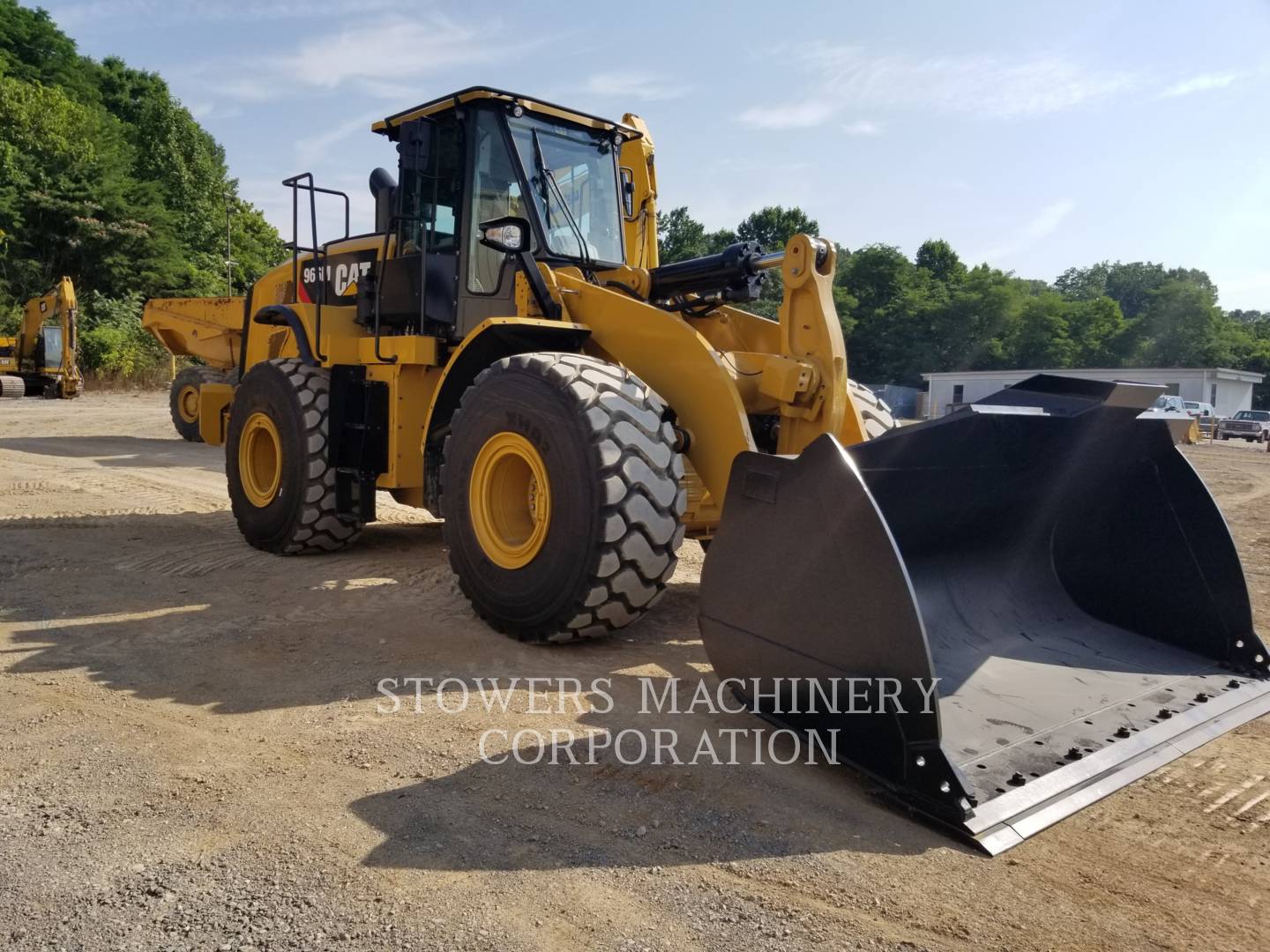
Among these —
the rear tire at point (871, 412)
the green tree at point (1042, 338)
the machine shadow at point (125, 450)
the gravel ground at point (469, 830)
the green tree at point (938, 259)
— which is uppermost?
the green tree at point (938, 259)

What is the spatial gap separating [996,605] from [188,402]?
1399 centimetres

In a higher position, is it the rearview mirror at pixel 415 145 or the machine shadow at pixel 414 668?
the rearview mirror at pixel 415 145

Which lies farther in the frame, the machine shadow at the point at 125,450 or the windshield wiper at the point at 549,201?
the machine shadow at the point at 125,450

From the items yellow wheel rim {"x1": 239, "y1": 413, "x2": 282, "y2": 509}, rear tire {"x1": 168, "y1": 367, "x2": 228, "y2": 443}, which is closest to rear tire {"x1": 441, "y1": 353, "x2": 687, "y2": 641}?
yellow wheel rim {"x1": 239, "y1": 413, "x2": 282, "y2": 509}

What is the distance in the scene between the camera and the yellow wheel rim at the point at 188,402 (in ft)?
48.9

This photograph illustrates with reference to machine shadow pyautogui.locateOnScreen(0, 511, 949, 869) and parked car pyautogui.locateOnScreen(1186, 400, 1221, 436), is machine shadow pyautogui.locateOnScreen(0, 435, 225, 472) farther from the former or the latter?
parked car pyautogui.locateOnScreen(1186, 400, 1221, 436)

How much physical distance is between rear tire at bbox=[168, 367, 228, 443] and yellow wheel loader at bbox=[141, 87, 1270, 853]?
360 inches

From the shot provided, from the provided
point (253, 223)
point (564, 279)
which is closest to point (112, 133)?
point (253, 223)

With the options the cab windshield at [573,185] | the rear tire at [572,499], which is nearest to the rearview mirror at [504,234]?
the cab windshield at [573,185]

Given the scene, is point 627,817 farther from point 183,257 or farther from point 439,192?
point 183,257

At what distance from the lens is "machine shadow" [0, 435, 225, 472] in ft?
39.5

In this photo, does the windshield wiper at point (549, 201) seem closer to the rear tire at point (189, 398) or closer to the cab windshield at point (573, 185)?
the cab windshield at point (573, 185)

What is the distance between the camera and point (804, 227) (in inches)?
2640

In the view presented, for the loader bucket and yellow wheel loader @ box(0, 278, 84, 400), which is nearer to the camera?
the loader bucket
